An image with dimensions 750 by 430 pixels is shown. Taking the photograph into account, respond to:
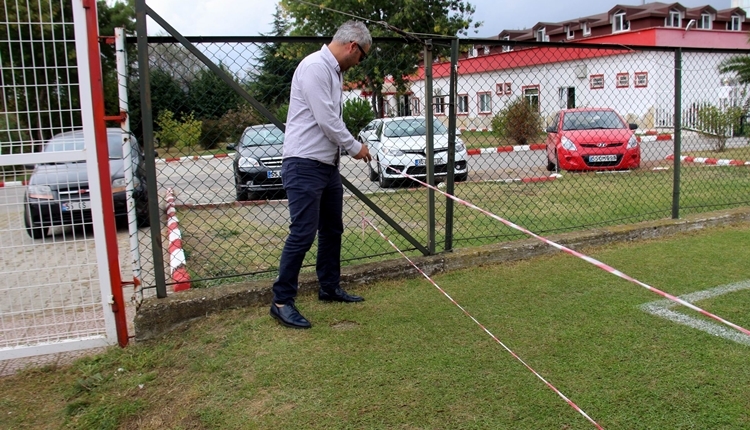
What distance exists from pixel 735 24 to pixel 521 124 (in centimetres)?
3481

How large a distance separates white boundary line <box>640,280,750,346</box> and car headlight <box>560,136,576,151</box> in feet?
26.9

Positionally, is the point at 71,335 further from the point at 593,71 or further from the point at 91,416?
the point at 593,71

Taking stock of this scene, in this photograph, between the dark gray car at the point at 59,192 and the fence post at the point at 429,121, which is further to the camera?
the fence post at the point at 429,121

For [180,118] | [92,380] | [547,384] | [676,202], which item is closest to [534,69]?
[676,202]

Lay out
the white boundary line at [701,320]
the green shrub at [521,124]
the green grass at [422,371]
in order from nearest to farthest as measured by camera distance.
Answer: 1. the green grass at [422,371]
2. the white boundary line at [701,320]
3. the green shrub at [521,124]

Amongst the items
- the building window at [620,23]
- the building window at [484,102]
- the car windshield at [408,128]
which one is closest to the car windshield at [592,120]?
the building window at [484,102]

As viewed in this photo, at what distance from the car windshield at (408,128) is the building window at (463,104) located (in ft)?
0.82

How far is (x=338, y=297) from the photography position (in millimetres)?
4316

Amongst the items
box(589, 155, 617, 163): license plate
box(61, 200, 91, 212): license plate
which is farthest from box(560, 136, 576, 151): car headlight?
box(61, 200, 91, 212): license plate

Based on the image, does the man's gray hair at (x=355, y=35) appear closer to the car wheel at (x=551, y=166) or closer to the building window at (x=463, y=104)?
the building window at (x=463, y=104)

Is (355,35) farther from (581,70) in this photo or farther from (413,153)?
(581,70)

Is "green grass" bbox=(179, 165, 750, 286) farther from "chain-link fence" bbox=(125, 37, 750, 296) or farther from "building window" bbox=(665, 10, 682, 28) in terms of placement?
"building window" bbox=(665, 10, 682, 28)

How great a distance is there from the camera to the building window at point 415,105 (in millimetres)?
5047

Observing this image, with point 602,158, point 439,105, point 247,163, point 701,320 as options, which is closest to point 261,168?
point 247,163
